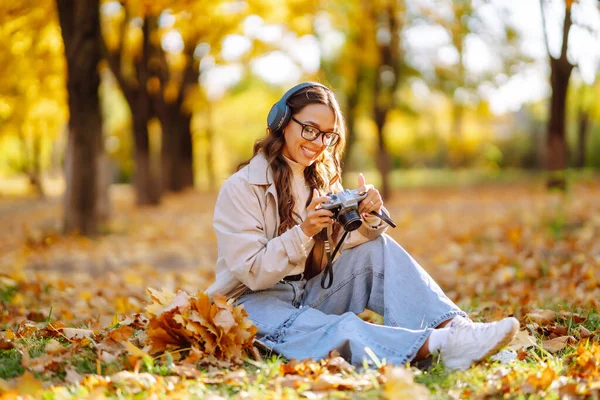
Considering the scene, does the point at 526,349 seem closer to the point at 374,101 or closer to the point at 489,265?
the point at 489,265

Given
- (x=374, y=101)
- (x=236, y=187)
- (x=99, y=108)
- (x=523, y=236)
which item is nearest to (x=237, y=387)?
(x=236, y=187)

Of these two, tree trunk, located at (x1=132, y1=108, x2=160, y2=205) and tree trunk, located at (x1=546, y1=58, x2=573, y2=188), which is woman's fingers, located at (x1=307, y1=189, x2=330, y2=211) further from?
tree trunk, located at (x1=132, y1=108, x2=160, y2=205)

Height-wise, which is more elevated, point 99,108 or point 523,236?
point 99,108

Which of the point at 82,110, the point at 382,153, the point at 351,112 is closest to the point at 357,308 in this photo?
the point at 82,110

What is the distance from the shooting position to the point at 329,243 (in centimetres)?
322

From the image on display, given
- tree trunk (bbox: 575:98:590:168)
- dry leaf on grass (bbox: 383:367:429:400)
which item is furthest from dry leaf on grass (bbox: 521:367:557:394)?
tree trunk (bbox: 575:98:590:168)

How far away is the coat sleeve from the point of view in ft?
9.27

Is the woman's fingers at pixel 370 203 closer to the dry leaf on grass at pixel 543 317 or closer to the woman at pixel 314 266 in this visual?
the woman at pixel 314 266

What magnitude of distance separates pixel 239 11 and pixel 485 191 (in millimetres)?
9598

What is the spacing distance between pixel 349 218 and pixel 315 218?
16cm

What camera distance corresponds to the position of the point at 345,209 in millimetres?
2857

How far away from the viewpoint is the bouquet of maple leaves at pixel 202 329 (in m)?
2.69

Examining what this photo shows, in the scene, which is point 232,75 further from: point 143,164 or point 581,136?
point 581,136

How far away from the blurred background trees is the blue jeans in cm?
255
